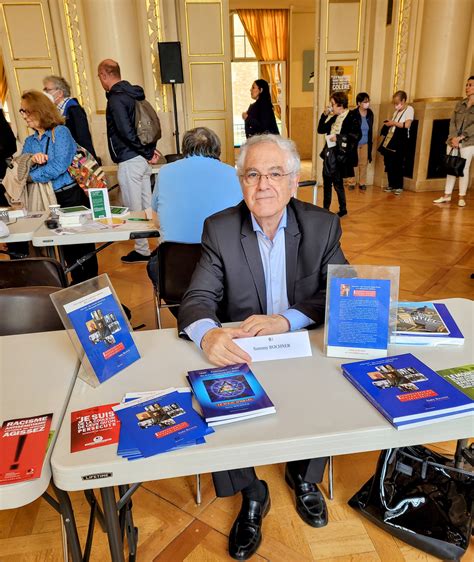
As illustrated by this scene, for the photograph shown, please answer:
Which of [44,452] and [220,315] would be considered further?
[220,315]

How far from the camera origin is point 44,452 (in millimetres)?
919

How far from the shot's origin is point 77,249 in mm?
3619

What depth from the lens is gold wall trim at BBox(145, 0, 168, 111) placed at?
648 centimetres

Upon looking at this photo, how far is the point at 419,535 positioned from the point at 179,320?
1045 millimetres

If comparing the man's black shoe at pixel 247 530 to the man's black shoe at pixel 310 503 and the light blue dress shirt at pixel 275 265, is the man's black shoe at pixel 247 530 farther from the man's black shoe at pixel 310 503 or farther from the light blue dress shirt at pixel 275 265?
the light blue dress shirt at pixel 275 265

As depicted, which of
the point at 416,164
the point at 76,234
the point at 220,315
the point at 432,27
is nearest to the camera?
the point at 220,315

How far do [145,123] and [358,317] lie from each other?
140 inches

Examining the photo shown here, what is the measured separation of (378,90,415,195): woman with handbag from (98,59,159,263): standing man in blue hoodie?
427 centimetres

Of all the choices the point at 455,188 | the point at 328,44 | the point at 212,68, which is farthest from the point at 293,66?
the point at 455,188

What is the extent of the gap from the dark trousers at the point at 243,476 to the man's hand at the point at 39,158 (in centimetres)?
254

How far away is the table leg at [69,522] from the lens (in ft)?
3.33

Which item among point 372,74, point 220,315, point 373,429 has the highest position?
point 372,74

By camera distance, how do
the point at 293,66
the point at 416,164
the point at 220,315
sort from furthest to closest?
1. the point at 293,66
2. the point at 416,164
3. the point at 220,315

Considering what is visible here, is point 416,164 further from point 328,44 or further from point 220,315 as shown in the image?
point 220,315
